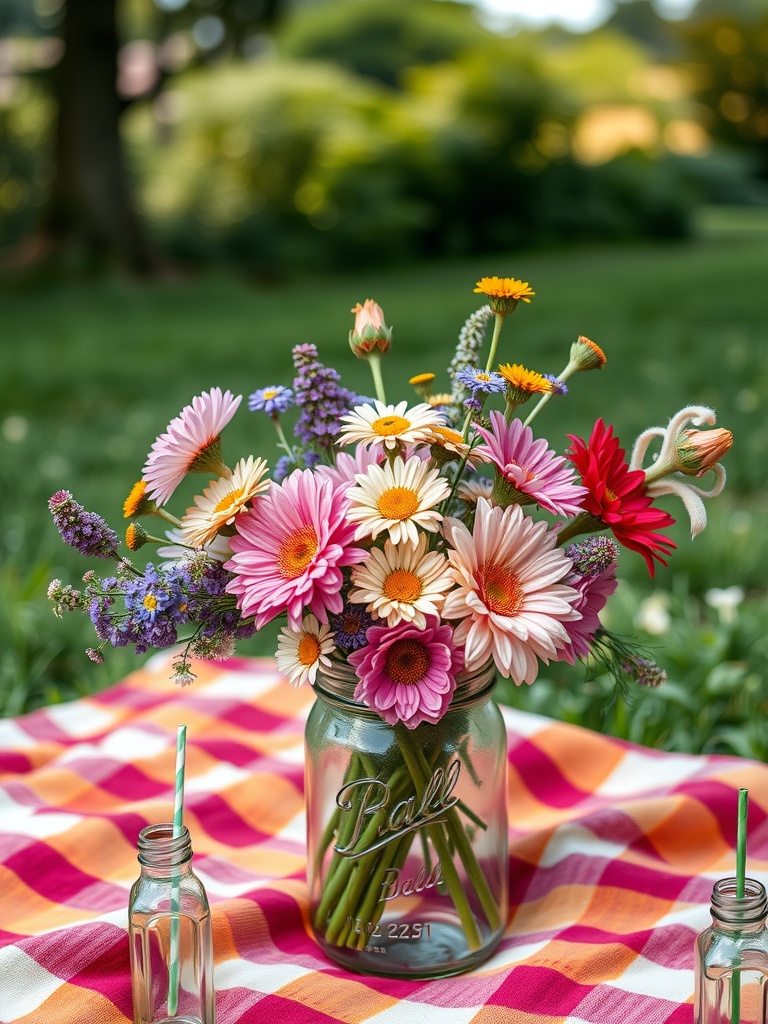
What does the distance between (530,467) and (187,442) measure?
338 mm

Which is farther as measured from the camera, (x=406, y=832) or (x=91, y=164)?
(x=91, y=164)

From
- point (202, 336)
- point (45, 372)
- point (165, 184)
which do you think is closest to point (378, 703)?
point (45, 372)

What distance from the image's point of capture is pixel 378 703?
1132mm

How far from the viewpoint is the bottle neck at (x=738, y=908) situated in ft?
3.41

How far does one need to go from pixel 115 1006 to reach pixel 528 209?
30.3ft

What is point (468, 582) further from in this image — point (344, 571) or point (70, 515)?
point (70, 515)

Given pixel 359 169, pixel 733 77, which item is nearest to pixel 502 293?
pixel 359 169

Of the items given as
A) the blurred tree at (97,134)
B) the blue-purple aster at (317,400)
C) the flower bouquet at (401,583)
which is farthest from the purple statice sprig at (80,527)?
the blurred tree at (97,134)

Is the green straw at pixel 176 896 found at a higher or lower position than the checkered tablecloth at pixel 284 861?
higher

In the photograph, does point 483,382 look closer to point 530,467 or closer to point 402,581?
point 530,467

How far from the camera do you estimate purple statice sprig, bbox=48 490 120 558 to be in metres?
1.14

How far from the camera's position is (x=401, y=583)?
44.8 inches

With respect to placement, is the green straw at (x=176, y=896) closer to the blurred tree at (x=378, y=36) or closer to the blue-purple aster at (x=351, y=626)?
the blue-purple aster at (x=351, y=626)

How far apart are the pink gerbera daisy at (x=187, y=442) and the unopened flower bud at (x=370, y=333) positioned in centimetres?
16
